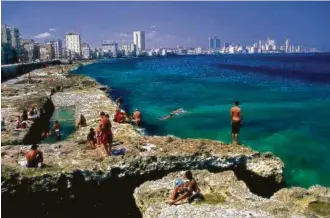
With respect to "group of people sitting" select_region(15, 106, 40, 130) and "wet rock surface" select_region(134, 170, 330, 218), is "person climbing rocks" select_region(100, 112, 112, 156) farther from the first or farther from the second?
"group of people sitting" select_region(15, 106, 40, 130)

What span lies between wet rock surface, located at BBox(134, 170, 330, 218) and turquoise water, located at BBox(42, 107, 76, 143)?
13.3 meters

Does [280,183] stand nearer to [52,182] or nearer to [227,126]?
[52,182]

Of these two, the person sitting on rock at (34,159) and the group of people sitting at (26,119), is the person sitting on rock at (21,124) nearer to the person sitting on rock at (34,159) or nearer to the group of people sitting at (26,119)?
the group of people sitting at (26,119)

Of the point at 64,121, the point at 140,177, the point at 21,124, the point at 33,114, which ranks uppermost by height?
the point at 21,124

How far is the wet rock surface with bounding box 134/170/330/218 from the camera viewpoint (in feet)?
41.2

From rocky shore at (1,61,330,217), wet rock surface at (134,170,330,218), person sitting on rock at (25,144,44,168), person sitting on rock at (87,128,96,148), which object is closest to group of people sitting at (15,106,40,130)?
rocky shore at (1,61,330,217)

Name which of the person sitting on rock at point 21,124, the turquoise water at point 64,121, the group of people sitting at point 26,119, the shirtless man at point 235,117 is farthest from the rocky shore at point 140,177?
the turquoise water at point 64,121

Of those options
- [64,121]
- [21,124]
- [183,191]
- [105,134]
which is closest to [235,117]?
[105,134]

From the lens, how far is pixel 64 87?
54594 mm

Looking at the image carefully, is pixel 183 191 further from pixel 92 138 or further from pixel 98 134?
pixel 92 138

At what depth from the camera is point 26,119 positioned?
2664 centimetres

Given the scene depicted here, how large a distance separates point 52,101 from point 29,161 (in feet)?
93.5

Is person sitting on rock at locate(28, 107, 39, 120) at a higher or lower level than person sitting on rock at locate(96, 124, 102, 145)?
lower

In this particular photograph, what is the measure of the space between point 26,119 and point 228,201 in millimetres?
17344
